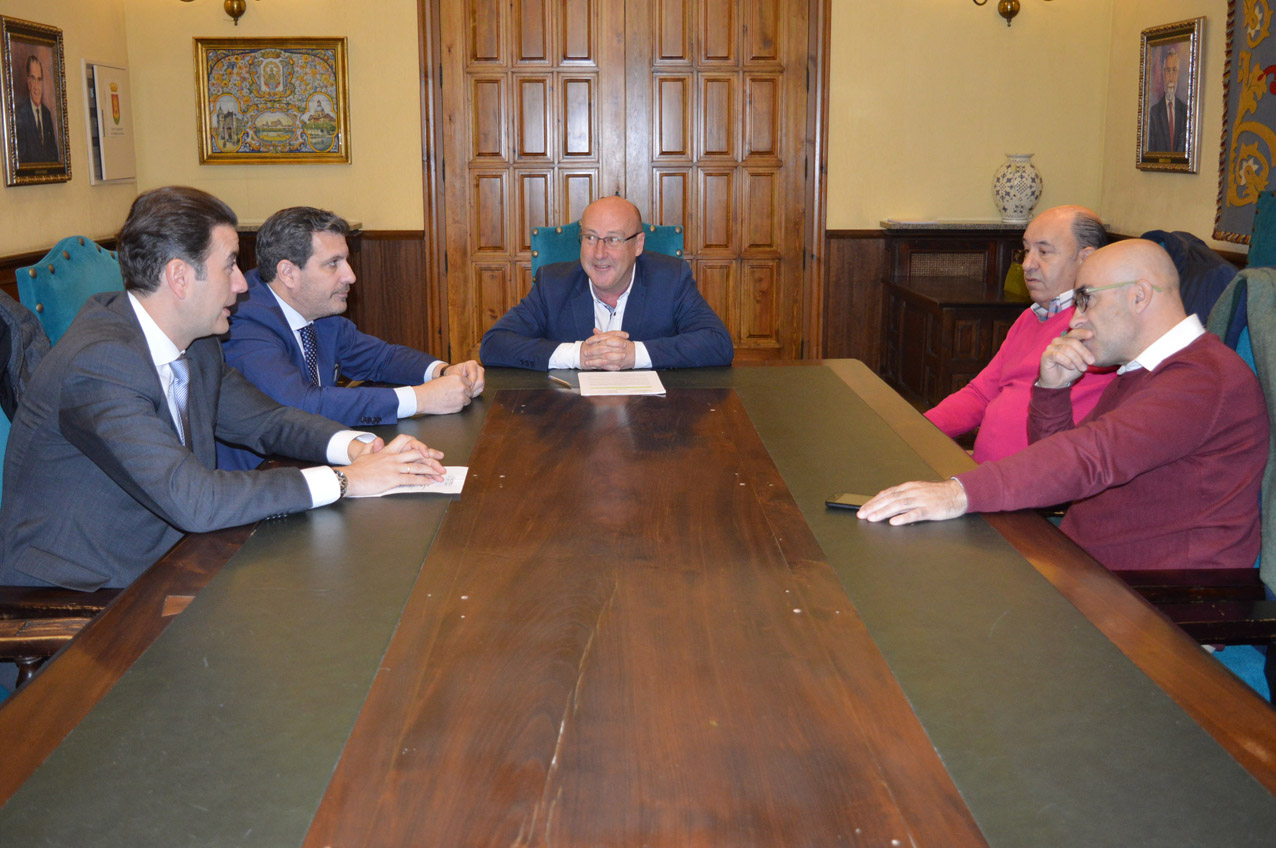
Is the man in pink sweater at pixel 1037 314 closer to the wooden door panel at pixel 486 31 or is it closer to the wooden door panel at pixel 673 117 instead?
the wooden door panel at pixel 673 117

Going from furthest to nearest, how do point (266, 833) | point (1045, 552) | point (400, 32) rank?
point (400, 32), point (1045, 552), point (266, 833)

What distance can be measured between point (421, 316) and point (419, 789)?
5.68 metres

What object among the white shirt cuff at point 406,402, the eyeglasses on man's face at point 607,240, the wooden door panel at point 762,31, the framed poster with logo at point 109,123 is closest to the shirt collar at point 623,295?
the eyeglasses on man's face at point 607,240

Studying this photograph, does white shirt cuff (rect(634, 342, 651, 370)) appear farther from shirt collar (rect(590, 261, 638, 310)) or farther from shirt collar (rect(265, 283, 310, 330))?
shirt collar (rect(265, 283, 310, 330))

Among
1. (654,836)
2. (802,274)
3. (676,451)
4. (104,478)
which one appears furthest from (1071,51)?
(654,836)

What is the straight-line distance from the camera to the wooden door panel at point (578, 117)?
252 inches

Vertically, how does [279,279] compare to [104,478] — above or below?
above

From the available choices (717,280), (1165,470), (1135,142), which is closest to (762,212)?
(717,280)

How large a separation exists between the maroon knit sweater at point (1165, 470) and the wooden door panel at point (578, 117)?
4.64 m

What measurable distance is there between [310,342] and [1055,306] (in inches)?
85.6

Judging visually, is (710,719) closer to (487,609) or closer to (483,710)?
(483,710)

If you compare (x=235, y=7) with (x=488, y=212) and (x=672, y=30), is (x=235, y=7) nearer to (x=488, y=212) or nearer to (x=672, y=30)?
(x=488, y=212)

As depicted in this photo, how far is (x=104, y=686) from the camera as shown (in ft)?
4.49

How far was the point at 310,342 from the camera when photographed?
3.21 meters
